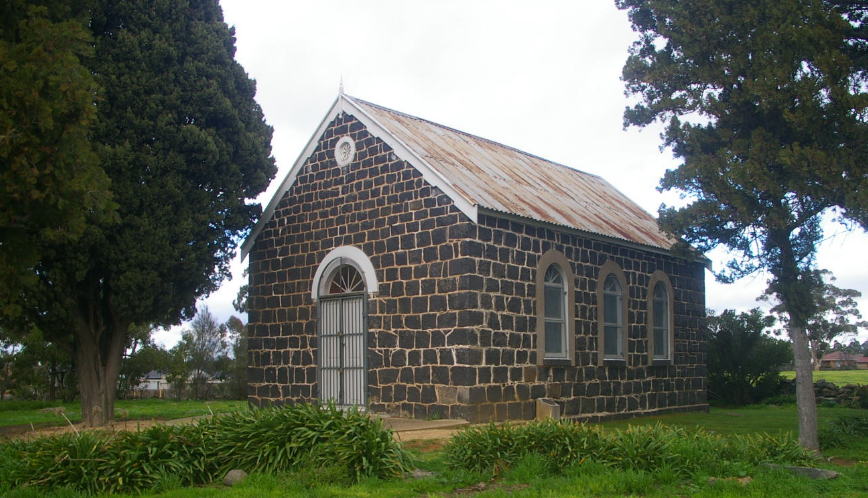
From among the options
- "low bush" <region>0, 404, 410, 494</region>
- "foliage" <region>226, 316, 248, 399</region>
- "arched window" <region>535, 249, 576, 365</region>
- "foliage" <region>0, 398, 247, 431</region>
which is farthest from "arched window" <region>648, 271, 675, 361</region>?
"foliage" <region>226, 316, 248, 399</region>

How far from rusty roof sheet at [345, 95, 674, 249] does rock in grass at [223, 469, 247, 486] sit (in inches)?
283

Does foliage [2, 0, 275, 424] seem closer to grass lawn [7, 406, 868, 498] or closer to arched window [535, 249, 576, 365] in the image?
arched window [535, 249, 576, 365]

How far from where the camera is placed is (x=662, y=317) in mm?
20766

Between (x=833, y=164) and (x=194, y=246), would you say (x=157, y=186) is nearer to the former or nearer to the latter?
(x=194, y=246)

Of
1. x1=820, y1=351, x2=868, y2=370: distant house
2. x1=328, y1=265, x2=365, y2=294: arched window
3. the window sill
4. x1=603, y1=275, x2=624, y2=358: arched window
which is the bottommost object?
x1=820, y1=351, x2=868, y2=370: distant house

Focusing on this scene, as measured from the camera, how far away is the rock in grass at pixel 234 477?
8.72 m

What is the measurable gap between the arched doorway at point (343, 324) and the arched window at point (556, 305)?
330 centimetres

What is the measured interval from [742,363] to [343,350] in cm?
1288

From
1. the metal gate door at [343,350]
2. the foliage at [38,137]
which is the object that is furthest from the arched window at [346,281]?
the foliage at [38,137]

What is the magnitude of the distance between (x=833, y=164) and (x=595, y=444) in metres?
5.59

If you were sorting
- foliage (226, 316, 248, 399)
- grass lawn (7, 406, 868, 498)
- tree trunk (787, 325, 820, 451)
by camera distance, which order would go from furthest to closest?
1. foliage (226, 316, 248, 399)
2. tree trunk (787, 325, 820, 451)
3. grass lawn (7, 406, 868, 498)

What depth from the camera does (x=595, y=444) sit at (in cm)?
942

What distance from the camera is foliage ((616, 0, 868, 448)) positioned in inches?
468

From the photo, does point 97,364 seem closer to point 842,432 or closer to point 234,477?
point 234,477
